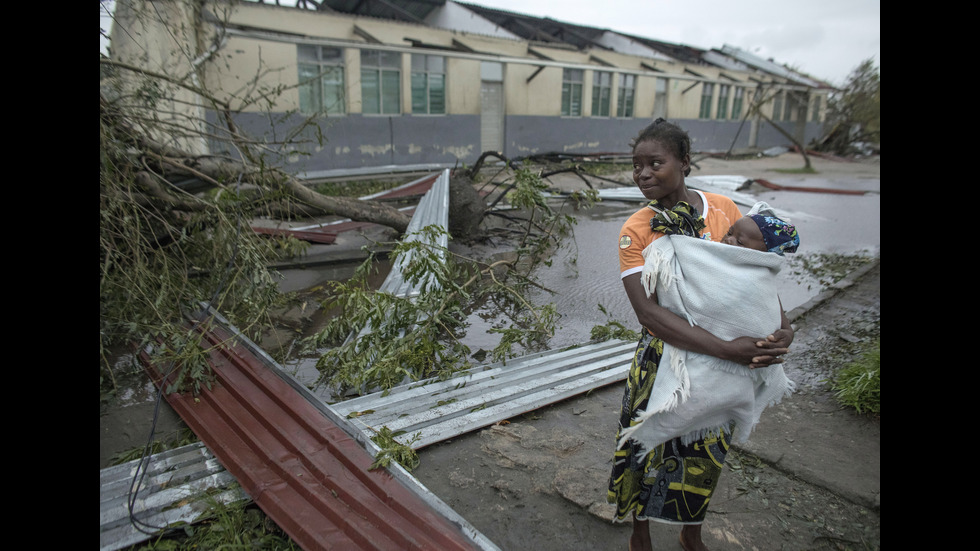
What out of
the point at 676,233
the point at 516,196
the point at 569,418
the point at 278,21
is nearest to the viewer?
the point at 676,233

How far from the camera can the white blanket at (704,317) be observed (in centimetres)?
161

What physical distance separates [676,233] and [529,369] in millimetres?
1988

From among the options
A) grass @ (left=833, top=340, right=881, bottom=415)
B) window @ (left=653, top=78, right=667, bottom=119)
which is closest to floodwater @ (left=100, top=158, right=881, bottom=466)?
grass @ (left=833, top=340, right=881, bottom=415)

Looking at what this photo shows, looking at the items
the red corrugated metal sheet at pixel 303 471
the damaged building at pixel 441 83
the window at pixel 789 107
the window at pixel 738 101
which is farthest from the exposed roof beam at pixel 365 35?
the window at pixel 789 107

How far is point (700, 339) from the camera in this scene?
163cm

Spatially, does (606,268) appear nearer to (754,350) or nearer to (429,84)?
(754,350)

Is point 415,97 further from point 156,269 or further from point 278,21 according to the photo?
point 156,269

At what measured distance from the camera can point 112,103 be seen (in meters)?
3.82

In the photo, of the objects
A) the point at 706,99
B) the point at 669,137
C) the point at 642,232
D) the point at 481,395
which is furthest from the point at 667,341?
the point at 706,99

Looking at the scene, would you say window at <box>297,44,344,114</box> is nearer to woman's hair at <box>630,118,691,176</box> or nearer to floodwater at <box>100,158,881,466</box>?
floodwater at <box>100,158,881,466</box>

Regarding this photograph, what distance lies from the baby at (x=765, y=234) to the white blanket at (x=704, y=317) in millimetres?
37

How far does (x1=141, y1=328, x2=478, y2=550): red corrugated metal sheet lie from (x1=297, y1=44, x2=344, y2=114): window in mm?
11401
